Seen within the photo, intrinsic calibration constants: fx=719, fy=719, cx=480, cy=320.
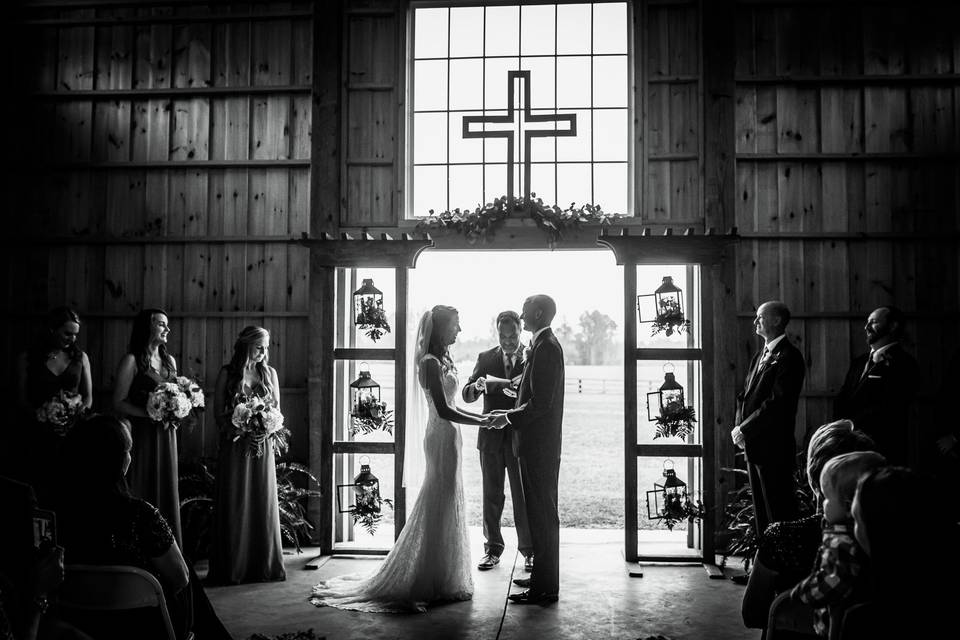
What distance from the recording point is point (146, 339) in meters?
4.77

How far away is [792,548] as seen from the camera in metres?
2.72

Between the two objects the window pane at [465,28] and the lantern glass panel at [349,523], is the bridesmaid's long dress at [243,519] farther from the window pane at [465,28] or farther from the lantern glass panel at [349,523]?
the window pane at [465,28]

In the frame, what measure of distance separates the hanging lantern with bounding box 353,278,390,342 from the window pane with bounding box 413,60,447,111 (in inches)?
72.0

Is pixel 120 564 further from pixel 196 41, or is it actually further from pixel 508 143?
pixel 196 41

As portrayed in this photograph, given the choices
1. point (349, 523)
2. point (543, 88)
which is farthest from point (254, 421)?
point (543, 88)

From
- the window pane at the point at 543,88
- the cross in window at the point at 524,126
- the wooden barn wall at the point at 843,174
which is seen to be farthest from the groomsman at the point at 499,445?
the window pane at the point at 543,88

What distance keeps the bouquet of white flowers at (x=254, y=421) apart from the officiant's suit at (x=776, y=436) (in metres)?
3.02

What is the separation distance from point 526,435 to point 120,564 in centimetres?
236

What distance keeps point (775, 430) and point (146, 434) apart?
3949mm

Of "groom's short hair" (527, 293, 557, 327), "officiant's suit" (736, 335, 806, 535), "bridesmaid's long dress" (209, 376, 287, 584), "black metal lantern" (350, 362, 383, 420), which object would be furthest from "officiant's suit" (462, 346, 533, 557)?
"officiant's suit" (736, 335, 806, 535)

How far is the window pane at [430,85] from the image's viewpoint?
246 inches

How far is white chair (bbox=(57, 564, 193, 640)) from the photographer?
232 cm

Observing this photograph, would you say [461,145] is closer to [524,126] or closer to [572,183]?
[524,126]

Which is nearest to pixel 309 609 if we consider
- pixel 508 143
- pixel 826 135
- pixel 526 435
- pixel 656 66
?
pixel 526 435
